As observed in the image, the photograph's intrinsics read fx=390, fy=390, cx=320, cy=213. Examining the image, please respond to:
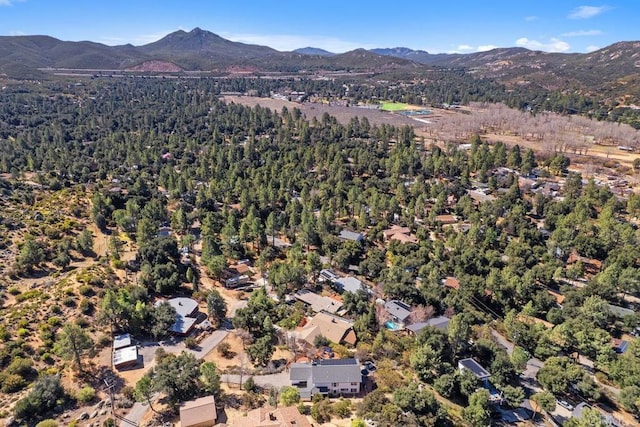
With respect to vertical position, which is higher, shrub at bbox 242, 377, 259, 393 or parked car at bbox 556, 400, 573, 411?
shrub at bbox 242, 377, 259, 393

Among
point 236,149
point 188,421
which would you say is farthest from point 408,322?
point 236,149

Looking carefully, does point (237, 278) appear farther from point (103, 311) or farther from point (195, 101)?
point (195, 101)

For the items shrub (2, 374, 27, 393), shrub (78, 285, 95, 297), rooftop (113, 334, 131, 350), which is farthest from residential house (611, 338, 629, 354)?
shrub (78, 285, 95, 297)

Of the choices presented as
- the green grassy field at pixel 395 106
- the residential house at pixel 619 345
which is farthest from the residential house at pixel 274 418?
the green grassy field at pixel 395 106

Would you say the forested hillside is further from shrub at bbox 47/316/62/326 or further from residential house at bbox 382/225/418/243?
residential house at bbox 382/225/418/243

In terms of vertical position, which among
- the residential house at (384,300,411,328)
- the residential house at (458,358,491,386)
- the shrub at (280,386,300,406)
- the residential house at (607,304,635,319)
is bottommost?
the residential house at (384,300,411,328)

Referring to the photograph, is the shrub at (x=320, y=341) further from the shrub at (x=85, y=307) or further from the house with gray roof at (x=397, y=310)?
the shrub at (x=85, y=307)
